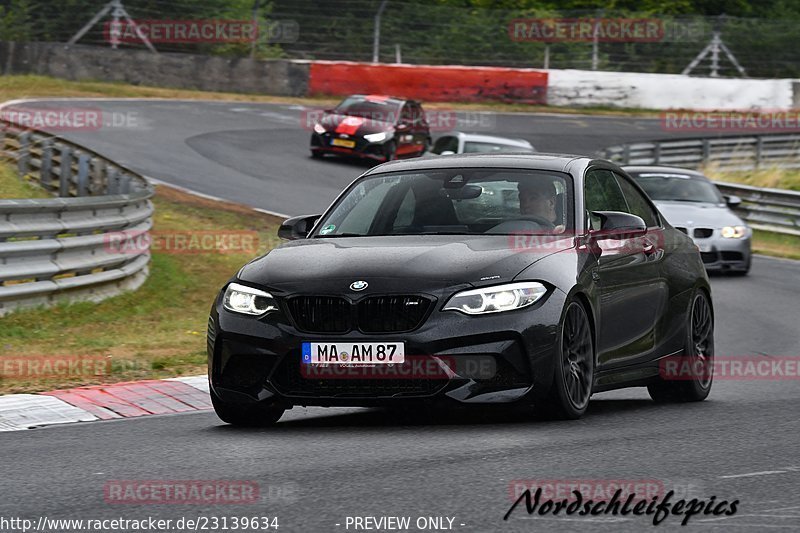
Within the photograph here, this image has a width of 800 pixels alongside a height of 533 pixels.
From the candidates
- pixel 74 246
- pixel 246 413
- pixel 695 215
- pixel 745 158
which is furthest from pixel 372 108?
pixel 246 413

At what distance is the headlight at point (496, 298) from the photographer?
24.4 feet

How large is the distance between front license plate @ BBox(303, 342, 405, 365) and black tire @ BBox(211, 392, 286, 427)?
1.75ft

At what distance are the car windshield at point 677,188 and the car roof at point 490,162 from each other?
12519 mm

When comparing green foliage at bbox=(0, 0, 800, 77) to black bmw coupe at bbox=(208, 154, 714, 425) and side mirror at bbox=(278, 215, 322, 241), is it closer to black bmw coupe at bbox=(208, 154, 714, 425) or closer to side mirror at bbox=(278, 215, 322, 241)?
side mirror at bbox=(278, 215, 322, 241)

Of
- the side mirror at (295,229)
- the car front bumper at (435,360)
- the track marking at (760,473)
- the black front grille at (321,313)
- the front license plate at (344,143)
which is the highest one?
the side mirror at (295,229)

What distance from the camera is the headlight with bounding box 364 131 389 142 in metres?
31.7

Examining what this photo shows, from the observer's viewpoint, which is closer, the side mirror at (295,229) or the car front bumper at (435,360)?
the car front bumper at (435,360)

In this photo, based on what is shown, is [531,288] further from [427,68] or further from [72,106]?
[427,68]

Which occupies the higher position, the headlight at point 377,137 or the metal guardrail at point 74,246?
the metal guardrail at point 74,246

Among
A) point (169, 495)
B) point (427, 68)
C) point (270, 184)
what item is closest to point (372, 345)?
point (169, 495)
